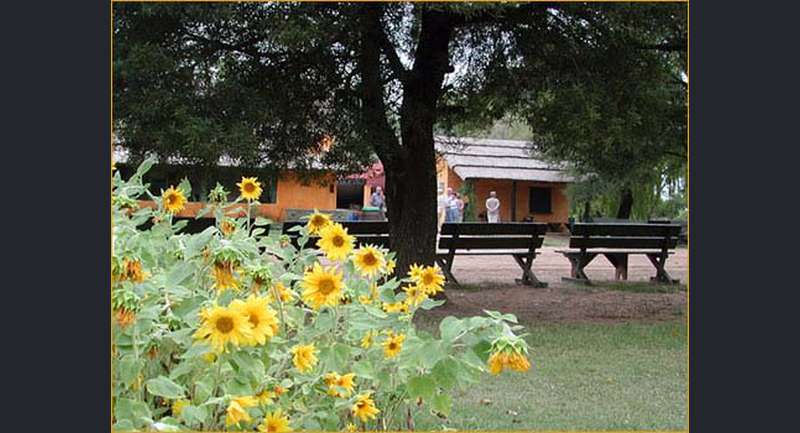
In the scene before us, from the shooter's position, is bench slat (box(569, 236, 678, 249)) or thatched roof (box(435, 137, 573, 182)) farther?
Answer: thatched roof (box(435, 137, 573, 182))

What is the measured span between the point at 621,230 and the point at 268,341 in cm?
898

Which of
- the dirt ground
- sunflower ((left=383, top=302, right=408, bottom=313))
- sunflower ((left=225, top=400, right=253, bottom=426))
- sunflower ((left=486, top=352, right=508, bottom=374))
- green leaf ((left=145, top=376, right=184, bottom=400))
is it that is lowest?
the dirt ground

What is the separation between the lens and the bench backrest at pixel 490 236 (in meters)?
9.62

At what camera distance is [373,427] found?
222 cm

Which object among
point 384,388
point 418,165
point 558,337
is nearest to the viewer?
point 384,388

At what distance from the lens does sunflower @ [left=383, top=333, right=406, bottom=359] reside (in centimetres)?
212

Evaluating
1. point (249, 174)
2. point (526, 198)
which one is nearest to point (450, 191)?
point (526, 198)

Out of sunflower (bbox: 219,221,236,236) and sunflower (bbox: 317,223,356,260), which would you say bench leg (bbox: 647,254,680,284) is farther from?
sunflower (bbox: 317,223,356,260)

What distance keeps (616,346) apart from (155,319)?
15.3 feet

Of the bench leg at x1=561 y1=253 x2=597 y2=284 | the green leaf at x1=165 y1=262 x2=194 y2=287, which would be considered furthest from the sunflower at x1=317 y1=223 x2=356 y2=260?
the bench leg at x1=561 y1=253 x2=597 y2=284

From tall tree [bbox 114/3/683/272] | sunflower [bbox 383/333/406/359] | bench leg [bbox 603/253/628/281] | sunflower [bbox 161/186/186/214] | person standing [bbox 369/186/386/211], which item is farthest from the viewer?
person standing [bbox 369/186/386/211]

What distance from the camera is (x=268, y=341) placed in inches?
72.9

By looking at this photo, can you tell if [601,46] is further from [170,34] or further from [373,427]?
[373,427]

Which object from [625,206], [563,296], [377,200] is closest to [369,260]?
[563,296]
